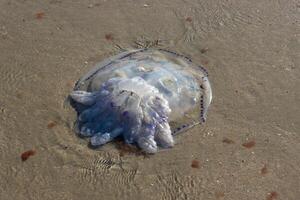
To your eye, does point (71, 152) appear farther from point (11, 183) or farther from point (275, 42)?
point (275, 42)

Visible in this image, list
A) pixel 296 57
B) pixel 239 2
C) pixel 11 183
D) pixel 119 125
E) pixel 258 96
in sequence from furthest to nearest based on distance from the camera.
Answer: pixel 239 2, pixel 296 57, pixel 258 96, pixel 119 125, pixel 11 183

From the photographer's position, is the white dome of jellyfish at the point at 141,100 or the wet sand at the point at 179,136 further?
the white dome of jellyfish at the point at 141,100

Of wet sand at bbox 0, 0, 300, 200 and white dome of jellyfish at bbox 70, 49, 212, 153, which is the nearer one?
wet sand at bbox 0, 0, 300, 200

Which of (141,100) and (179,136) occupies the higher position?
(141,100)

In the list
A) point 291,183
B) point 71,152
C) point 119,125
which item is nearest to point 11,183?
point 71,152
